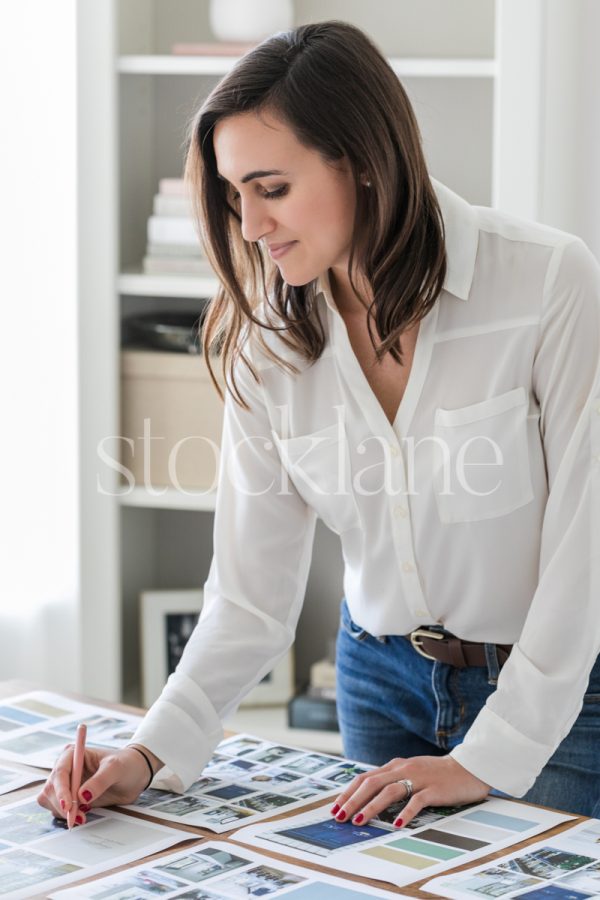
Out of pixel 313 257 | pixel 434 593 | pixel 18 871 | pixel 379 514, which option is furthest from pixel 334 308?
pixel 18 871

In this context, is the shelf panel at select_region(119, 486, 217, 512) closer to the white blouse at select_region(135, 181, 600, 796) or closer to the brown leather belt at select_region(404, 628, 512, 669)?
the white blouse at select_region(135, 181, 600, 796)

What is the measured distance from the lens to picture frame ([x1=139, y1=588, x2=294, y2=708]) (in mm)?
2914

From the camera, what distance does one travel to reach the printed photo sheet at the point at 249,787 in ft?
4.52

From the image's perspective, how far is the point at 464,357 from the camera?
1.51 meters

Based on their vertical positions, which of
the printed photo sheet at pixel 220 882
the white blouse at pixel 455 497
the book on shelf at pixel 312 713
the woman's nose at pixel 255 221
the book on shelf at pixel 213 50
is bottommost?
the book on shelf at pixel 312 713

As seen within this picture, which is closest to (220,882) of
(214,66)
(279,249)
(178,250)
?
(279,249)

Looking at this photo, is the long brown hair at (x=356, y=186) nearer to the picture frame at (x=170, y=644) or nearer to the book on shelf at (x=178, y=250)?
the book on shelf at (x=178, y=250)

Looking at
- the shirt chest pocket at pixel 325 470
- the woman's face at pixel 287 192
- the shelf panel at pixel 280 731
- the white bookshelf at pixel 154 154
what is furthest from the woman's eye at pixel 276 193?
the shelf panel at pixel 280 731

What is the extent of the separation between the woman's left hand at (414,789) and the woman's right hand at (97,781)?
0.73 ft

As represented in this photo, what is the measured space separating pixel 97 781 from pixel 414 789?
333 millimetres

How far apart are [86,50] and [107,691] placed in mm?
1309

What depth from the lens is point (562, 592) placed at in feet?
4.67

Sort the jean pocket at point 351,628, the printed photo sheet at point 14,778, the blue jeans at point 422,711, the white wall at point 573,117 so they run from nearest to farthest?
the printed photo sheet at point 14,778, the blue jeans at point 422,711, the jean pocket at point 351,628, the white wall at point 573,117

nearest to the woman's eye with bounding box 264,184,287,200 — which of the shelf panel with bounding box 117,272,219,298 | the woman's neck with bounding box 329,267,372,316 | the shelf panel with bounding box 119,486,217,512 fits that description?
the woman's neck with bounding box 329,267,372,316
